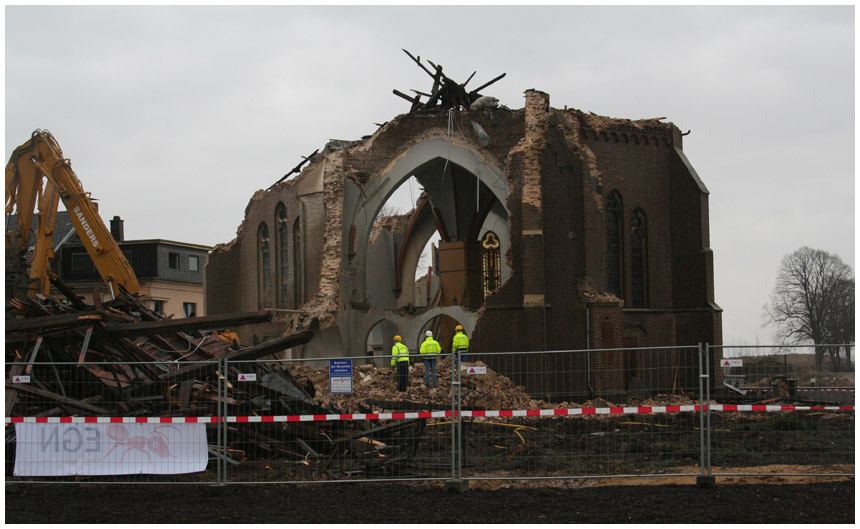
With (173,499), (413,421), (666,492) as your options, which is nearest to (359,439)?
(413,421)

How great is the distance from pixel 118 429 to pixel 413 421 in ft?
12.5

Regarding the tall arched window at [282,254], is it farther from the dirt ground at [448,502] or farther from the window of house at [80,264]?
the dirt ground at [448,502]

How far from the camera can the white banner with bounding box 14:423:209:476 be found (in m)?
11.1

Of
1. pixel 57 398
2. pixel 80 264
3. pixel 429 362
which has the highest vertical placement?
pixel 80 264

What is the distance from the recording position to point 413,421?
13.1 meters

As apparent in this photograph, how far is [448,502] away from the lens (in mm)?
10156

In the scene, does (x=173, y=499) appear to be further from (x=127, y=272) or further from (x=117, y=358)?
(x=127, y=272)

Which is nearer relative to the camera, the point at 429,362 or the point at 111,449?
the point at 111,449

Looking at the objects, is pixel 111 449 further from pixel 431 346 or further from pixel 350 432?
pixel 431 346

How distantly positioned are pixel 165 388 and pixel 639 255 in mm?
20404

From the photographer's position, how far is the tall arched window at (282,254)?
1324 inches

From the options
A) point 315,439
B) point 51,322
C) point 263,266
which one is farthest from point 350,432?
point 263,266

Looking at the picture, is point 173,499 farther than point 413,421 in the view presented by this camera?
No

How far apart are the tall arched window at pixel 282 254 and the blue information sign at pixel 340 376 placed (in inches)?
875
